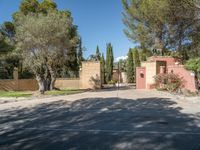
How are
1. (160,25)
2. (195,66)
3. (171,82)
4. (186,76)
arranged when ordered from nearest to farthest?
(195,66)
(186,76)
(171,82)
(160,25)

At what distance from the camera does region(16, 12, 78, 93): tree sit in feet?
85.6

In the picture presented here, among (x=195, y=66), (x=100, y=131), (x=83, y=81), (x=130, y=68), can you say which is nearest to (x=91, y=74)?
(x=83, y=81)

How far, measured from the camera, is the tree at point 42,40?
1027 inches

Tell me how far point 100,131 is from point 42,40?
17674 millimetres

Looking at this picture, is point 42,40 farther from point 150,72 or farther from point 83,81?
point 150,72

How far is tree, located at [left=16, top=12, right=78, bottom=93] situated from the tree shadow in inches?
536

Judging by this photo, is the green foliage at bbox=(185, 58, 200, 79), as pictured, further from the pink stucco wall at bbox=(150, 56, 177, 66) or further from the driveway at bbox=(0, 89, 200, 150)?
the driveway at bbox=(0, 89, 200, 150)

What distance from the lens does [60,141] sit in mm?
8266

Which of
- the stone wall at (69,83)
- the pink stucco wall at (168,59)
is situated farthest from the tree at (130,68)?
the pink stucco wall at (168,59)

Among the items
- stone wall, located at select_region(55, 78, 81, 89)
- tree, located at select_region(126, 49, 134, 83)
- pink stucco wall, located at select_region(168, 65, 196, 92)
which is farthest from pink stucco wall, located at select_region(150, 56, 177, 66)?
tree, located at select_region(126, 49, 134, 83)

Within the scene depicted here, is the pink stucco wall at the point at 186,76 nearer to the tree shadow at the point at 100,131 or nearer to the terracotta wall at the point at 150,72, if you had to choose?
the terracotta wall at the point at 150,72

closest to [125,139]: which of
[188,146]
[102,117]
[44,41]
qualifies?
[188,146]

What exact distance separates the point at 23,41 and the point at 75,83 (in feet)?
39.0

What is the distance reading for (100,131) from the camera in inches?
376
